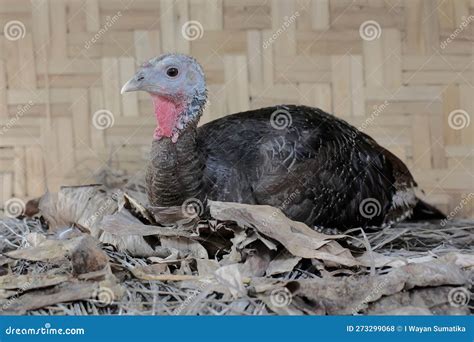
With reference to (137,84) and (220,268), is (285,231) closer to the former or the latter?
(220,268)

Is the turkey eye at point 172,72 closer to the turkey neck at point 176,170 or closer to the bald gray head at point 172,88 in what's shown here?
the bald gray head at point 172,88

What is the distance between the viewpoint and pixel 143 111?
5293 millimetres

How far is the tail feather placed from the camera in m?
4.97

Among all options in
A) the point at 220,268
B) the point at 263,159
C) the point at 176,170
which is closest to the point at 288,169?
the point at 263,159

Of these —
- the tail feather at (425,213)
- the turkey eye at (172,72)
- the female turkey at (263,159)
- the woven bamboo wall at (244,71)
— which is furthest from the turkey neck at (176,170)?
the tail feather at (425,213)

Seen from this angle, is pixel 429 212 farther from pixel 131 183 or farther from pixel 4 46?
pixel 4 46

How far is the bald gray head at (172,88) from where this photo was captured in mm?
4129

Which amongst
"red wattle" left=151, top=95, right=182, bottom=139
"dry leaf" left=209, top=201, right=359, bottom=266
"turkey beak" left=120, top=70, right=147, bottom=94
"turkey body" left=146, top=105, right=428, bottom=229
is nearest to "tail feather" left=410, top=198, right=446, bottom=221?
"turkey body" left=146, top=105, right=428, bottom=229

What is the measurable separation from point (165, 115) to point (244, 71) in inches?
45.2

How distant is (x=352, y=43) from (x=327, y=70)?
8.8 inches

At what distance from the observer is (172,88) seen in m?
4.14

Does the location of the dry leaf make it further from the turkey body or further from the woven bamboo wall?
the woven bamboo wall

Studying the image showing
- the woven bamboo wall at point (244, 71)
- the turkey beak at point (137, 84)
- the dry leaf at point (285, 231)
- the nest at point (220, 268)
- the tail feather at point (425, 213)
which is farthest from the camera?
the woven bamboo wall at point (244, 71)

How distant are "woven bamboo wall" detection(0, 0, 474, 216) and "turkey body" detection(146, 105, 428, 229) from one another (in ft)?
1.55
